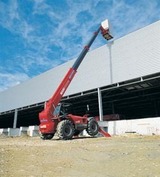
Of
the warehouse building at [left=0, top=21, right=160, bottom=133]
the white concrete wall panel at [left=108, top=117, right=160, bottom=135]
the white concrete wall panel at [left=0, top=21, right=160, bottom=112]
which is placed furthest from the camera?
the warehouse building at [left=0, top=21, right=160, bottom=133]

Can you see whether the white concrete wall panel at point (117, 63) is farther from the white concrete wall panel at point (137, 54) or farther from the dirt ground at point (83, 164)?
the dirt ground at point (83, 164)

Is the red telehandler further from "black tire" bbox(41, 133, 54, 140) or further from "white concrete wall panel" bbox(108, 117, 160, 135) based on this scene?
"white concrete wall panel" bbox(108, 117, 160, 135)

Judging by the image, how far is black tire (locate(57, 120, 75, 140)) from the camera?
1589 cm

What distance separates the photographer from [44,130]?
16734 millimetres

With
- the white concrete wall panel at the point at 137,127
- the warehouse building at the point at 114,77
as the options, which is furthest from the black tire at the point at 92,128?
the warehouse building at the point at 114,77

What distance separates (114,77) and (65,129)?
11792 millimetres

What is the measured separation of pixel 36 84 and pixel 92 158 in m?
32.2

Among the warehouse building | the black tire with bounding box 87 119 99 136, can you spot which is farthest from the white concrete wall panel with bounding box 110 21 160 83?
the black tire with bounding box 87 119 99 136

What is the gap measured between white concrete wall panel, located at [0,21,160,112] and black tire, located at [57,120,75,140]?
420 inches

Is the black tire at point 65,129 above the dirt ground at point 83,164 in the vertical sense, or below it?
above

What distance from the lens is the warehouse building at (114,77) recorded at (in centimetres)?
2372

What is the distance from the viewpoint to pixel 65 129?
642 inches

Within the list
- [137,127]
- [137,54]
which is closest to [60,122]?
[137,127]

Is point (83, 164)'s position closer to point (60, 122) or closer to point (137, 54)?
point (60, 122)
